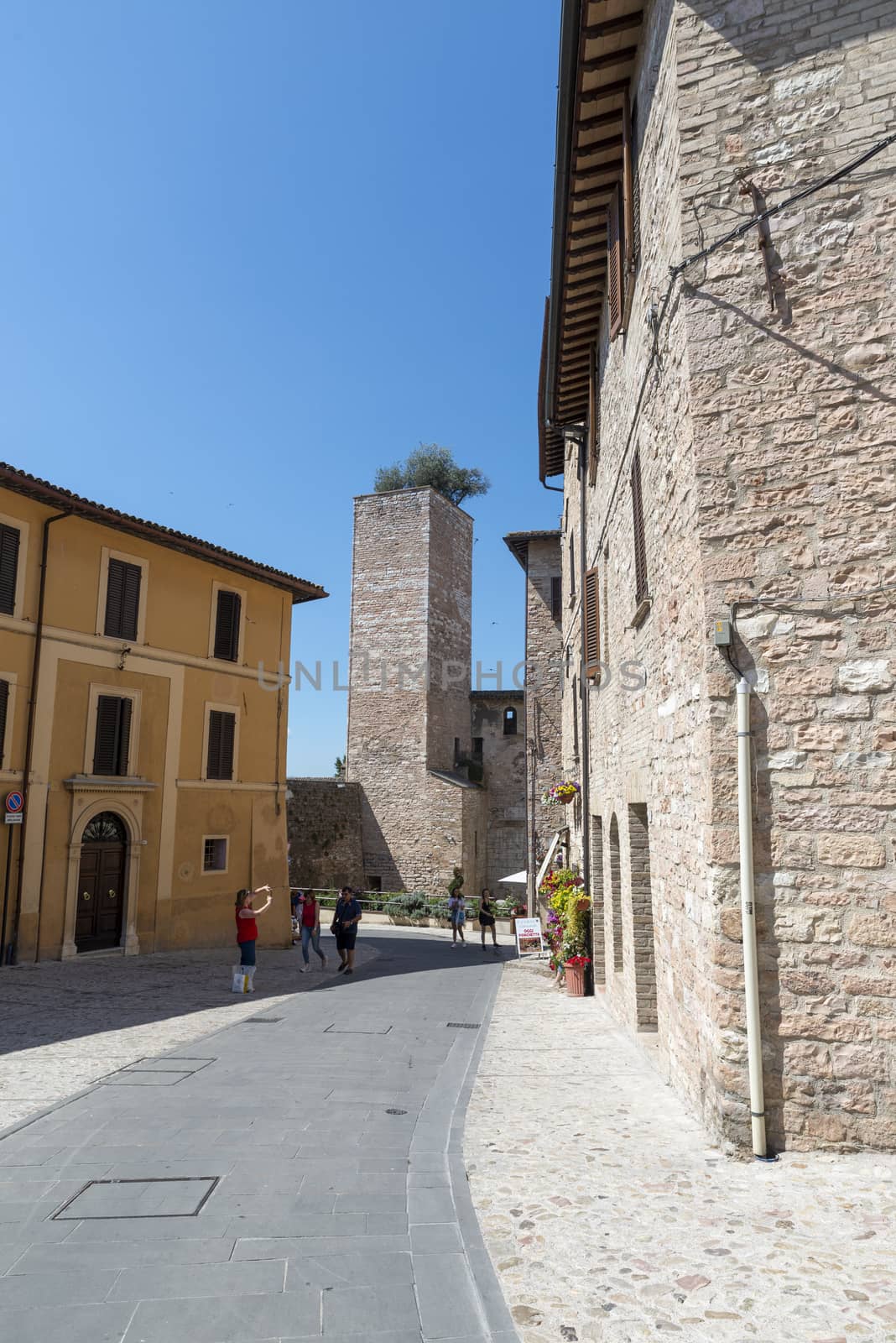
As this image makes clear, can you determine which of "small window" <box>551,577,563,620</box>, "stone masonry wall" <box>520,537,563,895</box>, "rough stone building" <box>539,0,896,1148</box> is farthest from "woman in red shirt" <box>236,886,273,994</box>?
"small window" <box>551,577,563,620</box>

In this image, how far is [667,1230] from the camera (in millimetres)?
3604

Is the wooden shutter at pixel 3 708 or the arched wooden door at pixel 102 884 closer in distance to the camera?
the wooden shutter at pixel 3 708

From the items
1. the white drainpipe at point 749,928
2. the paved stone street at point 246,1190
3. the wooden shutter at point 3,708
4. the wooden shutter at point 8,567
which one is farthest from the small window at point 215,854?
the white drainpipe at point 749,928

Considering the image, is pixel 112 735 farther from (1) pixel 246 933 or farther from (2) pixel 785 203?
(2) pixel 785 203

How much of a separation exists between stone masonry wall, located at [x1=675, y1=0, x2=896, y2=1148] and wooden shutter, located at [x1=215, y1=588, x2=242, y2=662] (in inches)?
568

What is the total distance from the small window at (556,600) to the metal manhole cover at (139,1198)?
860 inches

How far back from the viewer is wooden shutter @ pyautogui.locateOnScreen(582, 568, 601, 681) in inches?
420

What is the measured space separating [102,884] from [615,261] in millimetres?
13164

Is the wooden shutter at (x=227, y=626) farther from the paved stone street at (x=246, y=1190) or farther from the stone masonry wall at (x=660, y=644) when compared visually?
the stone masonry wall at (x=660, y=644)

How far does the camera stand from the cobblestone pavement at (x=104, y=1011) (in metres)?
6.71

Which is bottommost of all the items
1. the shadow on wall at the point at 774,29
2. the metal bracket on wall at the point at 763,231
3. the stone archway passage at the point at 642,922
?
the stone archway passage at the point at 642,922

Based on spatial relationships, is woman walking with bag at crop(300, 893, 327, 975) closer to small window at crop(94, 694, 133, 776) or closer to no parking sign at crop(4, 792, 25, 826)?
small window at crop(94, 694, 133, 776)

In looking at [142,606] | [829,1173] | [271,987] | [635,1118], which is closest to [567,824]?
[271,987]

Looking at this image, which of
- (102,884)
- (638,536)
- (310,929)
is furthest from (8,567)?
(638,536)
